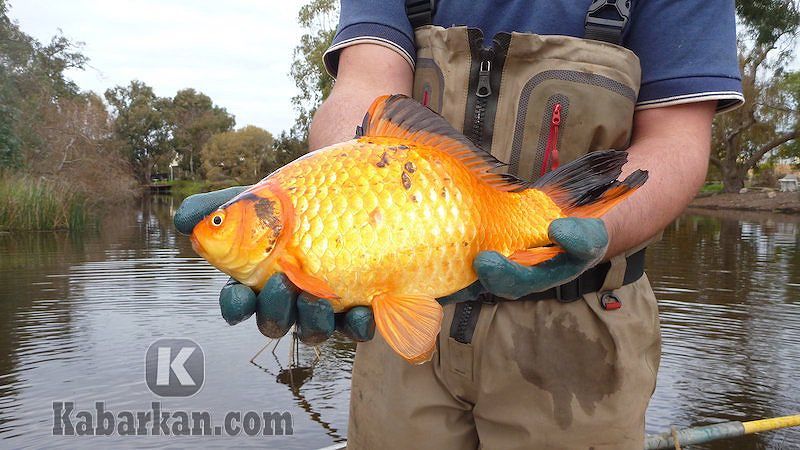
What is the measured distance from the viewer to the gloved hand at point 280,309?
5.16ft

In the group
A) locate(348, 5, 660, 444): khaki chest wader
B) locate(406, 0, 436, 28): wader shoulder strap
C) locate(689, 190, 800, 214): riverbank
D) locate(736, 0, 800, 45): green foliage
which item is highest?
locate(736, 0, 800, 45): green foliage

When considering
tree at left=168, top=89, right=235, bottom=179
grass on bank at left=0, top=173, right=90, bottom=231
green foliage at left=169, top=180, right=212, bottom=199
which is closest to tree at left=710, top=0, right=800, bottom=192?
grass on bank at left=0, top=173, right=90, bottom=231

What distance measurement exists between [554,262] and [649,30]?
1.05 metres

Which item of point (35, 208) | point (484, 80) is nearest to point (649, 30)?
point (484, 80)

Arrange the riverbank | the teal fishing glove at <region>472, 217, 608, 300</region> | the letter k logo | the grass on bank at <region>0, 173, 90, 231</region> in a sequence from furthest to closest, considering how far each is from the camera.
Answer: the riverbank, the grass on bank at <region>0, 173, 90, 231</region>, the letter k logo, the teal fishing glove at <region>472, 217, 608, 300</region>

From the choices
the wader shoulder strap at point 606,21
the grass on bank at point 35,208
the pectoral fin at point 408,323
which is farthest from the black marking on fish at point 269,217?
the grass on bank at point 35,208

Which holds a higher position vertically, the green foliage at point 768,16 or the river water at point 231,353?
the green foliage at point 768,16

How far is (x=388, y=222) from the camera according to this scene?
1.57 m

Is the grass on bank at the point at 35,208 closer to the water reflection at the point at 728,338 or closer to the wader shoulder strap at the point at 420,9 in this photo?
the water reflection at the point at 728,338

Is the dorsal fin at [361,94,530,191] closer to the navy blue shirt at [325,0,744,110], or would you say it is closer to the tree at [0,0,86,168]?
the navy blue shirt at [325,0,744,110]

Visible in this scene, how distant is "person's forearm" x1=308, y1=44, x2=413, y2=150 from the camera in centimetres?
217

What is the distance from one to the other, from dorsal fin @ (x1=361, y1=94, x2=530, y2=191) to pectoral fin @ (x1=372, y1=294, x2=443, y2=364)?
0.41m

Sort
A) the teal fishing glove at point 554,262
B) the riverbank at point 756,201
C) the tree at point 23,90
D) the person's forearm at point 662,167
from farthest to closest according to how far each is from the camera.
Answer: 1. the riverbank at point 756,201
2. the tree at point 23,90
3. the person's forearm at point 662,167
4. the teal fishing glove at point 554,262

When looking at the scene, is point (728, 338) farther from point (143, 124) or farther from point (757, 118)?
point (143, 124)
